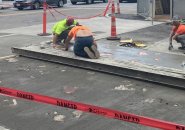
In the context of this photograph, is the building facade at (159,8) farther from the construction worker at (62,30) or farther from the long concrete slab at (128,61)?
the construction worker at (62,30)

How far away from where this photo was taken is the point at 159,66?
30.5 ft

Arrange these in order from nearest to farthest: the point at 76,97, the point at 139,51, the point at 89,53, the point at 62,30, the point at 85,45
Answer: the point at 76,97
the point at 89,53
the point at 85,45
the point at 139,51
the point at 62,30

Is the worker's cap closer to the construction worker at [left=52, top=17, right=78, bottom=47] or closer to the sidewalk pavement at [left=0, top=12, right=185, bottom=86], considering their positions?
the construction worker at [left=52, top=17, right=78, bottom=47]

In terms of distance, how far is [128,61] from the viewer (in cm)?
976

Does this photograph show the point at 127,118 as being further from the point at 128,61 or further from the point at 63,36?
the point at 63,36

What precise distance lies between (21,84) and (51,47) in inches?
122

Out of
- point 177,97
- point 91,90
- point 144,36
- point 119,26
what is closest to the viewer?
point 177,97

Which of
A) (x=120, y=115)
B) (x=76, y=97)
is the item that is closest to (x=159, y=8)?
Answer: (x=76, y=97)

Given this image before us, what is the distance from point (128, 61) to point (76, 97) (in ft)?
8.08

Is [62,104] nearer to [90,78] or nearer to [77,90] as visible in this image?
[77,90]

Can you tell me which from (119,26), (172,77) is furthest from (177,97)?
(119,26)

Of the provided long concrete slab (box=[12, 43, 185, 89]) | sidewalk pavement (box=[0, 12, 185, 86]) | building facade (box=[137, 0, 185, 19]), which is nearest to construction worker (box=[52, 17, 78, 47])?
long concrete slab (box=[12, 43, 185, 89])

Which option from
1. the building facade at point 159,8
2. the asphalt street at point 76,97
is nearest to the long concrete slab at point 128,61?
the asphalt street at point 76,97

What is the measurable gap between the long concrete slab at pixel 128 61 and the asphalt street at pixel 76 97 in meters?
0.17
